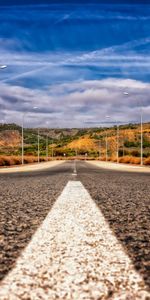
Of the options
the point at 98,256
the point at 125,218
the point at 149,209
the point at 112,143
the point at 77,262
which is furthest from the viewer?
the point at 112,143

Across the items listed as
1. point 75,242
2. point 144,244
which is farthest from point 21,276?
point 144,244

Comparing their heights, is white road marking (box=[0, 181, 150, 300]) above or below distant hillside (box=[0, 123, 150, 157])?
below

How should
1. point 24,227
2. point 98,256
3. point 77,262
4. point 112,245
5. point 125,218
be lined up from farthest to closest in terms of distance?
1. point 125,218
2. point 24,227
3. point 112,245
4. point 98,256
5. point 77,262

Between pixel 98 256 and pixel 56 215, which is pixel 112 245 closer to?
pixel 98 256

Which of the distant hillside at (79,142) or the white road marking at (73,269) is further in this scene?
the distant hillside at (79,142)

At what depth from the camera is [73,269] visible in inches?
99.2

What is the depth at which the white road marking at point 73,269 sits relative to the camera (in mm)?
2080

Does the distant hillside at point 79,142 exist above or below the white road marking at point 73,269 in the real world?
above

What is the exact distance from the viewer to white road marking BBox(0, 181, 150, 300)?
6.82 ft

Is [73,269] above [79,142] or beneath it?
beneath

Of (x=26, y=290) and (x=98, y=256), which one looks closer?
(x=26, y=290)

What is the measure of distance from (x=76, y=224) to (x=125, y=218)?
79 cm

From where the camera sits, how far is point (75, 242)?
11.3 ft

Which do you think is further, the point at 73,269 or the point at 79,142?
the point at 79,142
